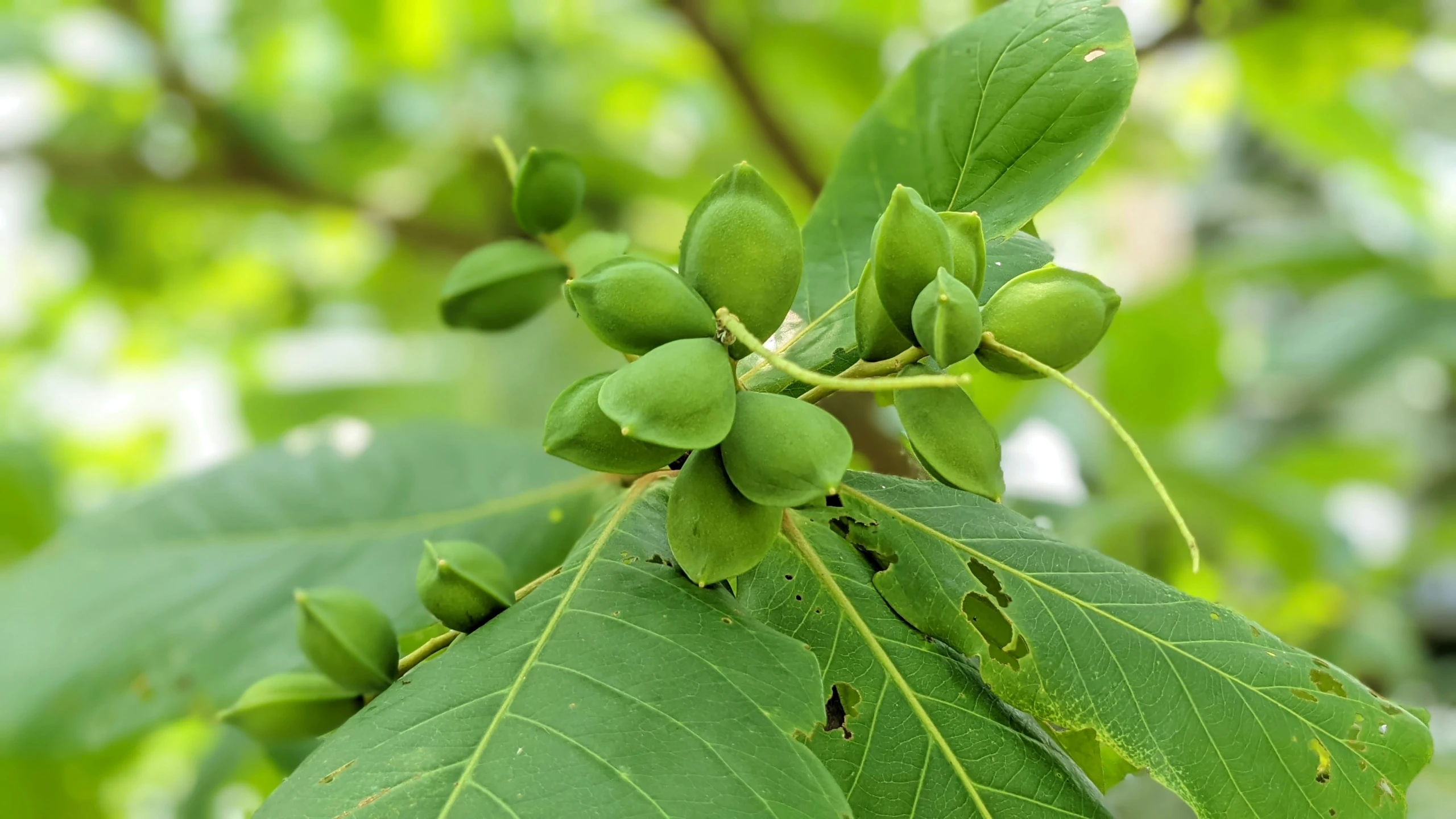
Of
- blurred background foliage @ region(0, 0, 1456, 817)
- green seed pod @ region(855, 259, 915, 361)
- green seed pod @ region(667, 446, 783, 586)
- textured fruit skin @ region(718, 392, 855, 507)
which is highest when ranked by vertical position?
green seed pod @ region(855, 259, 915, 361)

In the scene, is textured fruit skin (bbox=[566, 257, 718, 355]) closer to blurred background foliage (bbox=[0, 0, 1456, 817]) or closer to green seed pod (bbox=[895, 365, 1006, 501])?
green seed pod (bbox=[895, 365, 1006, 501])

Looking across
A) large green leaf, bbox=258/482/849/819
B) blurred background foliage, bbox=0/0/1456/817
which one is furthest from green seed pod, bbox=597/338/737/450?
blurred background foliage, bbox=0/0/1456/817

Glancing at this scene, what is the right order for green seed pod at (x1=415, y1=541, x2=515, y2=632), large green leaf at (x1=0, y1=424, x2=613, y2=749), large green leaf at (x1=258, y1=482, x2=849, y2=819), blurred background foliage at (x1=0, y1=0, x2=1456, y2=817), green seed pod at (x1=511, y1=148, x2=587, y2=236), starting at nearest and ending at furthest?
1. large green leaf at (x1=258, y1=482, x2=849, y2=819)
2. green seed pod at (x1=415, y1=541, x2=515, y2=632)
3. green seed pod at (x1=511, y1=148, x2=587, y2=236)
4. large green leaf at (x1=0, y1=424, x2=613, y2=749)
5. blurred background foliage at (x1=0, y1=0, x2=1456, y2=817)

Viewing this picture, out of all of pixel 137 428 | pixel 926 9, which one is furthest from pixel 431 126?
pixel 137 428

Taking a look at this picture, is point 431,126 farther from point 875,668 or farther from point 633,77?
point 875,668

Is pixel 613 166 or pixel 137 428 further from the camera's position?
pixel 137 428

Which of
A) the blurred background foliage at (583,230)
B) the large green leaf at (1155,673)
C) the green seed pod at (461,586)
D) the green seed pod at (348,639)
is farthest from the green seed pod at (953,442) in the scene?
the blurred background foliage at (583,230)

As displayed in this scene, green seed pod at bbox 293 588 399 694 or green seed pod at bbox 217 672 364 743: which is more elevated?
green seed pod at bbox 293 588 399 694
